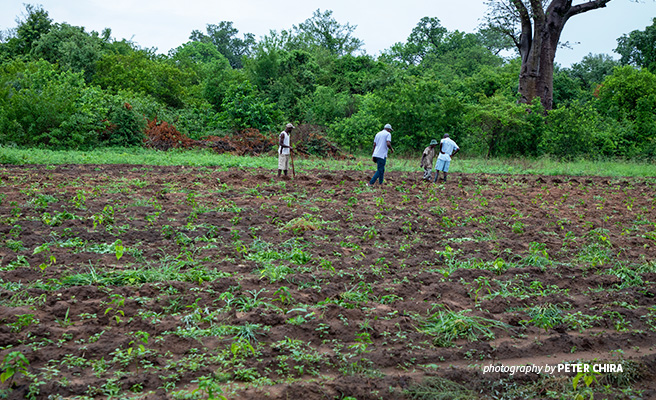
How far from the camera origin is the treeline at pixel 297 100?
67.6 ft

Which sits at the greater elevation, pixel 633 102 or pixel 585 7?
pixel 585 7

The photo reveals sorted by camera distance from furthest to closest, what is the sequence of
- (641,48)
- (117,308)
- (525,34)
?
(641,48) < (525,34) < (117,308)

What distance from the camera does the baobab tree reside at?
25438mm

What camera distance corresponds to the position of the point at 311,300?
5.14 metres

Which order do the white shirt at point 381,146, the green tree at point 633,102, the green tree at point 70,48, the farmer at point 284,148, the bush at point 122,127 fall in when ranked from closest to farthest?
the white shirt at point 381,146 → the farmer at point 284,148 → the bush at point 122,127 → the green tree at point 633,102 → the green tree at point 70,48

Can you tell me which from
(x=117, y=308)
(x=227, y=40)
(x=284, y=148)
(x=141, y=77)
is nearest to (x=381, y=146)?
(x=284, y=148)

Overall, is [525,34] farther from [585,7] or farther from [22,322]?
[22,322]

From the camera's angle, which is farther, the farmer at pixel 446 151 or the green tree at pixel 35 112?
the green tree at pixel 35 112

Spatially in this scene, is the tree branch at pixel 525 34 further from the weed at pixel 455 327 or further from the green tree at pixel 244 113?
the weed at pixel 455 327

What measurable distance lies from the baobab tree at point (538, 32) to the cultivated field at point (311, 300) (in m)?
18.3

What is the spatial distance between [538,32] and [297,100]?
521 inches

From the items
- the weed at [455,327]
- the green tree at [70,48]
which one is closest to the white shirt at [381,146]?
the weed at [455,327]

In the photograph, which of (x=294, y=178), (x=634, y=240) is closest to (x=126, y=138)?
(x=294, y=178)

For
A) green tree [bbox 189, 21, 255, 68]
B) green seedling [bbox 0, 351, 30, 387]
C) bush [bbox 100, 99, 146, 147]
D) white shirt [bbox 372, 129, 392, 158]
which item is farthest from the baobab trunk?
green tree [bbox 189, 21, 255, 68]
